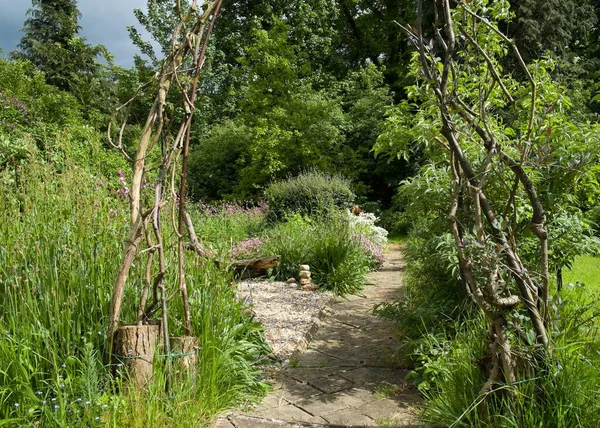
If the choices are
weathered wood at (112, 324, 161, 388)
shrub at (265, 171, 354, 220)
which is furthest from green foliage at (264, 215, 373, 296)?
weathered wood at (112, 324, 161, 388)

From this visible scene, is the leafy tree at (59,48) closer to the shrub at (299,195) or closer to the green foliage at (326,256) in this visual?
the shrub at (299,195)

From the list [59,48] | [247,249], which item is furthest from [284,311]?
[59,48]

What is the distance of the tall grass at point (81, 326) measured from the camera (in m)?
2.34

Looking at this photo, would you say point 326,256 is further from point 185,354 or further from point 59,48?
point 59,48

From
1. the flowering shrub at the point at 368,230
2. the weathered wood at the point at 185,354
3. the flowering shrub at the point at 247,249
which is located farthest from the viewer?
the flowering shrub at the point at 368,230

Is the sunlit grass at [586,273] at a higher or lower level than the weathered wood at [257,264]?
lower

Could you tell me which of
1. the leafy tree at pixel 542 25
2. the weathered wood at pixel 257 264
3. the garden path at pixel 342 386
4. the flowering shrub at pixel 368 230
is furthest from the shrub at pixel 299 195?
the leafy tree at pixel 542 25

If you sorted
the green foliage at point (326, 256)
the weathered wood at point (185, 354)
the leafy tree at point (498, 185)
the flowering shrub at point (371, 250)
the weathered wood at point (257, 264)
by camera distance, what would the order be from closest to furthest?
the leafy tree at point (498, 185) → the weathered wood at point (185, 354) → the green foliage at point (326, 256) → the weathered wood at point (257, 264) → the flowering shrub at point (371, 250)

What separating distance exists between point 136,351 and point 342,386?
1.48 meters

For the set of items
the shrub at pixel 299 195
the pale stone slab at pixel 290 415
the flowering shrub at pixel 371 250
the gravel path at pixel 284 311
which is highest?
the shrub at pixel 299 195

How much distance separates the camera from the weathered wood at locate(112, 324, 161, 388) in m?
2.49

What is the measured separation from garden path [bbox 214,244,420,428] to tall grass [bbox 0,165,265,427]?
0.21m

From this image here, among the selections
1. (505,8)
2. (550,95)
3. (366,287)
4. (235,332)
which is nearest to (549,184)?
(550,95)

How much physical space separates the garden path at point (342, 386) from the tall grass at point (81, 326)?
0.21 meters
